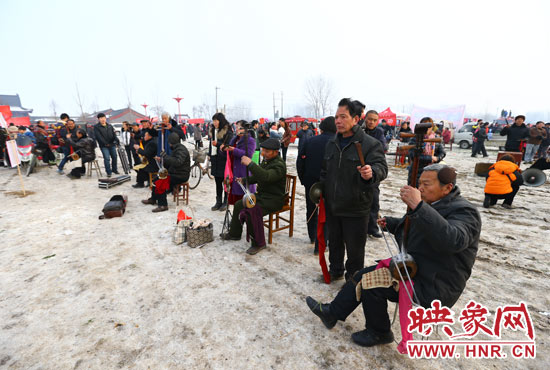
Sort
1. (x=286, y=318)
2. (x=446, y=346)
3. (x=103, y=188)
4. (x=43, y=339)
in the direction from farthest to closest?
(x=103, y=188), (x=286, y=318), (x=43, y=339), (x=446, y=346)

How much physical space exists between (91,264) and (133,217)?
2020 mm

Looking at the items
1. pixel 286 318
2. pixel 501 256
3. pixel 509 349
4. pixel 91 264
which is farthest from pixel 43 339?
pixel 501 256

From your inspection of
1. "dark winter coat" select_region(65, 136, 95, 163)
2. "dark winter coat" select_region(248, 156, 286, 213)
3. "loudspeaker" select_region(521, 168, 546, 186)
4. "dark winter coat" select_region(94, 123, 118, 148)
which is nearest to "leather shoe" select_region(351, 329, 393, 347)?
"dark winter coat" select_region(248, 156, 286, 213)

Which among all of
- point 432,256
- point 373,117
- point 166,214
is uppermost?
point 373,117

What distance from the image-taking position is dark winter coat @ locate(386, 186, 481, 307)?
165cm

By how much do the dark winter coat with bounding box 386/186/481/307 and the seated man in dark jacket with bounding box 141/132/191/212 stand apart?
197 inches

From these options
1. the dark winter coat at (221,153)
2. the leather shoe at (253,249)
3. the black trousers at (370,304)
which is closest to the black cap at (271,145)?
the leather shoe at (253,249)

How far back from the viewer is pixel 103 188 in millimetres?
8000

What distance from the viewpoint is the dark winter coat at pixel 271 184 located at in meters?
3.86

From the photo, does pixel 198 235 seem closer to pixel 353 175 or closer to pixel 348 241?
pixel 348 241

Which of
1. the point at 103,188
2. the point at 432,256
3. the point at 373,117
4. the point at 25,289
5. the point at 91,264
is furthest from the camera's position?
the point at 103,188

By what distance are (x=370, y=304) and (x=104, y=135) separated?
9987 mm

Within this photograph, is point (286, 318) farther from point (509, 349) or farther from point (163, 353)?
point (509, 349)

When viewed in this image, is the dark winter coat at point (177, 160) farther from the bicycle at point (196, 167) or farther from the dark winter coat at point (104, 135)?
the dark winter coat at point (104, 135)
